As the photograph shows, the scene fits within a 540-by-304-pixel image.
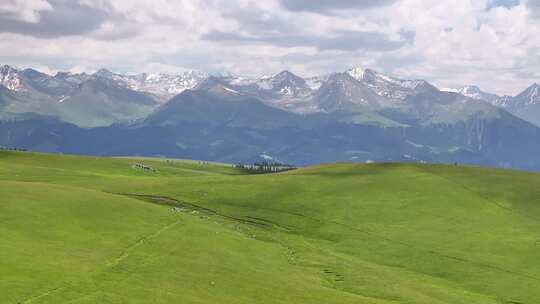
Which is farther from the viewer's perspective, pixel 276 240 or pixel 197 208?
pixel 197 208

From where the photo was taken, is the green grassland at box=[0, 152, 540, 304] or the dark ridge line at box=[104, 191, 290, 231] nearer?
the green grassland at box=[0, 152, 540, 304]

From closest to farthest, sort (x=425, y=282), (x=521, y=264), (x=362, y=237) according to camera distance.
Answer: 1. (x=425, y=282)
2. (x=521, y=264)
3. (x=362, y=237)

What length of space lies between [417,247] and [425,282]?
27.6m

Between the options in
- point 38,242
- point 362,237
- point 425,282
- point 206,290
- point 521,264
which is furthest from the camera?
point 362,237

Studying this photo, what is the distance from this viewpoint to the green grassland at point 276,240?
69312 millimetres

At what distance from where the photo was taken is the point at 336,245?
128 metres

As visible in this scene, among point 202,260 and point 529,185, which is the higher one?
point 529,185

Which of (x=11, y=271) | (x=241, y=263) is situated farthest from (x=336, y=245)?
(x=11, y=271)

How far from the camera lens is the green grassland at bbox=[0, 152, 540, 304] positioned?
69312 mm

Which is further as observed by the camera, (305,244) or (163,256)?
(305,244)

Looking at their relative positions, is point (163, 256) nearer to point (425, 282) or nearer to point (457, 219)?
point (425, 282)

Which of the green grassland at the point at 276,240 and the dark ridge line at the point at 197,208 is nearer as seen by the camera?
the green grassland at the point at 276,240

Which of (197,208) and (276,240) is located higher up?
(197,208)

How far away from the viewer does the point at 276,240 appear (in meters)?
122
